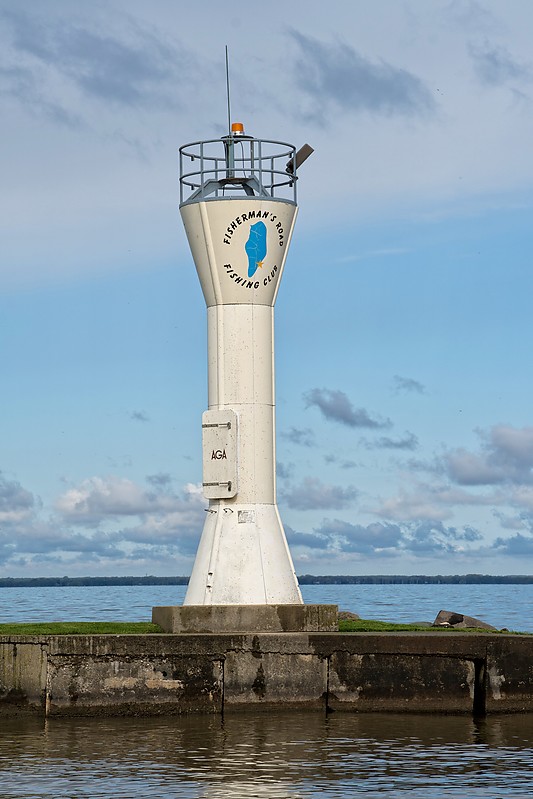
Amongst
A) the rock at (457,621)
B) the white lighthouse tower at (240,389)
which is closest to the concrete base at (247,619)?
the white lighthouse tower at (240,389)

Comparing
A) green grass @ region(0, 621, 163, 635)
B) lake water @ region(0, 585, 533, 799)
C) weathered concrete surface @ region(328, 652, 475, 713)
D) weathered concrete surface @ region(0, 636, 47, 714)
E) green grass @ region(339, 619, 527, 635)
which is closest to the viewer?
lake water @ region(0, 585, 533, 799)

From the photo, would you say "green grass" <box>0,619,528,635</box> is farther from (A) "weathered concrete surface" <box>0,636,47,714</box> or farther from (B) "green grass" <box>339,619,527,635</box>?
(A) "weathered concrete surface" <box>0,636,47,714</box>

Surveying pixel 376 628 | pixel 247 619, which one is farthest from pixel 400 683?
pixel 247 619

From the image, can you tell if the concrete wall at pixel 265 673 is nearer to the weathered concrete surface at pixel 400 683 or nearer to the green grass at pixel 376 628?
the weathered concrete surface at pixel 400 683

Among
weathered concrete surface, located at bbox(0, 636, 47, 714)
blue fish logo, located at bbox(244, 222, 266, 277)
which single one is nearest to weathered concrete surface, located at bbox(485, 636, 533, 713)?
weathered concrete surface, located at bbox(0, 636, 47, 714)

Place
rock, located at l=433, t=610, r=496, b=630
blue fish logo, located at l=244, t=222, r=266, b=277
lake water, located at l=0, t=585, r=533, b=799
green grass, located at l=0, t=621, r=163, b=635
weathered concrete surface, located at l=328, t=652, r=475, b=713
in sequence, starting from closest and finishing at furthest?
1. lake water, located at l=0, t=585, r=533, b=799
2. weathered concrete surface, located at l=328, t=652, r=475, b=713
3. green grass, located at l=0, t=621, r=163, b=635
4. blue fish logo, located at l=244, t=222, r=266, b=277
5. rock, located at l=433, t=610, r=496, b=630

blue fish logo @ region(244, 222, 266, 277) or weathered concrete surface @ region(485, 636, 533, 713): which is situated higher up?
blue fish logo @ region(244, 222, 266, 277)

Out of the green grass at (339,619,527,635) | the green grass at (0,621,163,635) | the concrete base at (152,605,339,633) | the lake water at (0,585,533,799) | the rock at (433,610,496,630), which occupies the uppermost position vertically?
the concrete base at (152,605,339,633)

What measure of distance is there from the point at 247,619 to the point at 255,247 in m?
6.03

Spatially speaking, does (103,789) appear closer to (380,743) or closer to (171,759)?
(171,759)

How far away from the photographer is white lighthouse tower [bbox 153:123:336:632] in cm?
2138

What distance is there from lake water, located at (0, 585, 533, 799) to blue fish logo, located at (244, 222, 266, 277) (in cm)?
722

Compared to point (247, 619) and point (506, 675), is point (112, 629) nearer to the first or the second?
point (247, 619)

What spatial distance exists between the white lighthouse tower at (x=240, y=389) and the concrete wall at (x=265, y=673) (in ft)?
5.81
